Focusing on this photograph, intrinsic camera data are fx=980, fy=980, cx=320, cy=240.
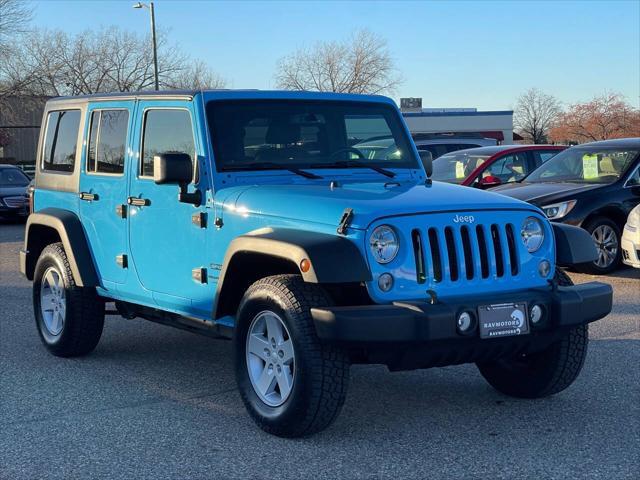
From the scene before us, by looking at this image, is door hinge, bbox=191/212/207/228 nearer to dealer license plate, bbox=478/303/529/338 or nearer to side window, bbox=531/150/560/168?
dealer license plate, bbox=478/303/529/338

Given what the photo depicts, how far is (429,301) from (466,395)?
1410 mm

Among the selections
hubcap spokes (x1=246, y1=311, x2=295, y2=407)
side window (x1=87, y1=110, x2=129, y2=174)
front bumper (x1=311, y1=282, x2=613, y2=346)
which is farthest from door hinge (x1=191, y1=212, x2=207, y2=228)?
front bumper (x1=311, y1=282, x2=613, y2=346)

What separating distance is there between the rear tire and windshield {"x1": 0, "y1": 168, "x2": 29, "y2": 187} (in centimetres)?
1550

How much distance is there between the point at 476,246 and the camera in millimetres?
5145

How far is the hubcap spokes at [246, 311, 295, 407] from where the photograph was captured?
5.13m

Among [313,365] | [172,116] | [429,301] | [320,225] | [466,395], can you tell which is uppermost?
[172,116]

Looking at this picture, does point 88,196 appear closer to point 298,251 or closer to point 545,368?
point 298,251

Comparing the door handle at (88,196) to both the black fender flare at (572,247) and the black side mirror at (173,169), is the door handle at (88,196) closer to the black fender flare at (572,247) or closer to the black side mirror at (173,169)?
the black side mirror at (173,169)

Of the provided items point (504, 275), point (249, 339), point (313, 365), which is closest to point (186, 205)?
point (249, 339)

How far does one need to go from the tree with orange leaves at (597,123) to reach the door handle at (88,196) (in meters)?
56.5

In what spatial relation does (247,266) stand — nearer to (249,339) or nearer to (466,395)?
(249,339)

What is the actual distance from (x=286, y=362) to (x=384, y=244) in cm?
82

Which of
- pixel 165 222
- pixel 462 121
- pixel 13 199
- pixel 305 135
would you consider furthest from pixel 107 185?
pixel 462 121

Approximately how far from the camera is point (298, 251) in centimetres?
485
